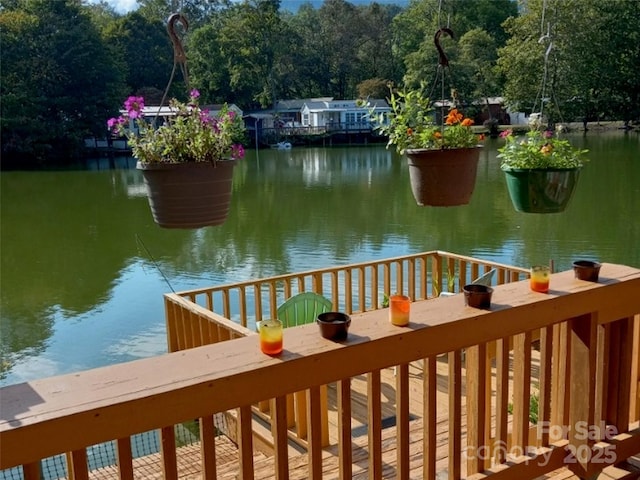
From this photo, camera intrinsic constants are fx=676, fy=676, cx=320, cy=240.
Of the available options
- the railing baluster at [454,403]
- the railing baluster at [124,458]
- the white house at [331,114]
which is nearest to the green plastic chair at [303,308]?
the railing baluster at [454,403]

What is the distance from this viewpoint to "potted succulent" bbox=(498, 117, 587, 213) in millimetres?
2469

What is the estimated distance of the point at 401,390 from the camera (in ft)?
5.65

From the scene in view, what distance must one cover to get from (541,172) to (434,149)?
0.40m

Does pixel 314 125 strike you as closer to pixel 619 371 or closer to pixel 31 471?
pixel 619 371

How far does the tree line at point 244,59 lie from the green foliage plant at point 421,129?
63.6 feet

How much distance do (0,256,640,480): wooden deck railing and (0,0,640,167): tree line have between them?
65.2 feet

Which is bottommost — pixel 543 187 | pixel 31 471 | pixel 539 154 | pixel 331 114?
pixel 31 471

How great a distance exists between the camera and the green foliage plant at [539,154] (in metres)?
2.48

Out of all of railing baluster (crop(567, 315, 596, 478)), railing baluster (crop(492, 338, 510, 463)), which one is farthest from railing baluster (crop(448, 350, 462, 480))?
railing baluster (crop(567, 315, 596, 478))

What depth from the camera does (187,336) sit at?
4508mm

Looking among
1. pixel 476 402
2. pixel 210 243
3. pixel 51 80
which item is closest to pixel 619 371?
pixel 476 402

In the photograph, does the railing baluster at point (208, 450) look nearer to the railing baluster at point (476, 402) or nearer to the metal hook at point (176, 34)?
the railing baluster at point (476, 402)

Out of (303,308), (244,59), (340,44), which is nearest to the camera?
(303,308)

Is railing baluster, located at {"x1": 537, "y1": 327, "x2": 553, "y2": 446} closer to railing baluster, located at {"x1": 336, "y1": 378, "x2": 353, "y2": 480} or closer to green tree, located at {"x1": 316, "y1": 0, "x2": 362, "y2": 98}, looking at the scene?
railing baluster, located at {"x1": 336, "y1": 378, "x2": 353, "y2": 480}
